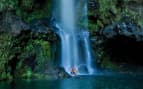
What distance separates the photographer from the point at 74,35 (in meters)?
25.7

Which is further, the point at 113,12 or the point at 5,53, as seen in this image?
the point at 113,12

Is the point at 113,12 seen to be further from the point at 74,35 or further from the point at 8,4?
the point at 8,4

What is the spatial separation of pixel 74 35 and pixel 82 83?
541cm

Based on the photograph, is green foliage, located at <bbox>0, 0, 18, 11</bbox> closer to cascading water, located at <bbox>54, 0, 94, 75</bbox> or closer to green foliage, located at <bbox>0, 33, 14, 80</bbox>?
green foliage, located at <bbox>0, 33, 14, 80</bbox>

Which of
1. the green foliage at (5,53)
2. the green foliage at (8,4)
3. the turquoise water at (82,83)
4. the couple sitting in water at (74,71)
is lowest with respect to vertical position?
the turquoise water at (82,83)

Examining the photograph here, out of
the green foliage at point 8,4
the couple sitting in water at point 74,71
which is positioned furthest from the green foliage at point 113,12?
the green foliage at point 8,4

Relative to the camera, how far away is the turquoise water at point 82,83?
19.9m

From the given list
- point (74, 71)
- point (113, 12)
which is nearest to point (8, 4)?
point (74, 71)

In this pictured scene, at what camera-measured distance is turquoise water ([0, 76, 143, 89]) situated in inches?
784

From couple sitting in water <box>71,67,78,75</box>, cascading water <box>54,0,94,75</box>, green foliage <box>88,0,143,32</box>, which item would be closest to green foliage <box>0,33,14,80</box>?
cascading water <box>54,0,94,75</box>

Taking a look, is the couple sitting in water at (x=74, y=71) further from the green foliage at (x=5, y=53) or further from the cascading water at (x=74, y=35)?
the green foliage at (x=5, y=53)

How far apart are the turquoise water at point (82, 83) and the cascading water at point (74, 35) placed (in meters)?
2.37

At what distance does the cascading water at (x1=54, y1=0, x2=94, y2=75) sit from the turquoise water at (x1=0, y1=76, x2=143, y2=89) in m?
2.37

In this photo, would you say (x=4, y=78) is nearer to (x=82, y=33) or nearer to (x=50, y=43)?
(x=50, y=43)
